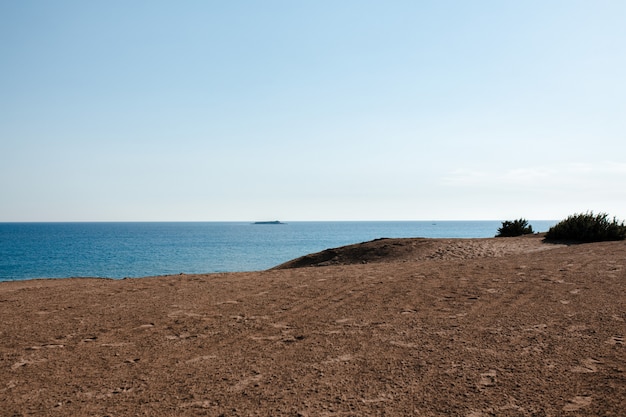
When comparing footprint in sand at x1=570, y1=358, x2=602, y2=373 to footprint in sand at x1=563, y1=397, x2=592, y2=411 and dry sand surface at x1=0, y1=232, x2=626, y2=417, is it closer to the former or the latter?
dry sand surface at x1=0, y1=232, x2=626, y2=417

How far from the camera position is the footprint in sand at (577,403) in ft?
15.0

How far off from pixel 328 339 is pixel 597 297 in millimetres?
6512

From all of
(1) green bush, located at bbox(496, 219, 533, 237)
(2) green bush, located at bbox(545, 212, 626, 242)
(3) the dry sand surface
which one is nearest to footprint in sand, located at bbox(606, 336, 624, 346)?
(3) the dry sand surface

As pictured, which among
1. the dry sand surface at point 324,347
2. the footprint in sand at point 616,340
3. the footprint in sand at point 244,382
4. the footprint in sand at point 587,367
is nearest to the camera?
the dry sand surface at point 324,347

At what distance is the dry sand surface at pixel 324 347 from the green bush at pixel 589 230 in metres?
11.6

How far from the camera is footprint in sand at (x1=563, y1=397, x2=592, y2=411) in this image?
4.58 metres

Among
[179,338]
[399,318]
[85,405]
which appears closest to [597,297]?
[399,318]

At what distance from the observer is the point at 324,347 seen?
21.5ft

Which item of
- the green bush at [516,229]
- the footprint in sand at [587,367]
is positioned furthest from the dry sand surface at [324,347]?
the green bush at [516,229]

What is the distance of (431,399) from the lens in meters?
4.78

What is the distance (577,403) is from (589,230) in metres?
21.4

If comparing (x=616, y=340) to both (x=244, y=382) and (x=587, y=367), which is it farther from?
(x=244, y=382)

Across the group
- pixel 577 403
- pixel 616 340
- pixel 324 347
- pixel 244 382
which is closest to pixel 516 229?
pixel 616 340

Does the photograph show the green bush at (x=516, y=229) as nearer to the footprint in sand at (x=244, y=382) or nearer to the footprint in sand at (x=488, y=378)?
the footprint in sand at (x=488, y=378)
